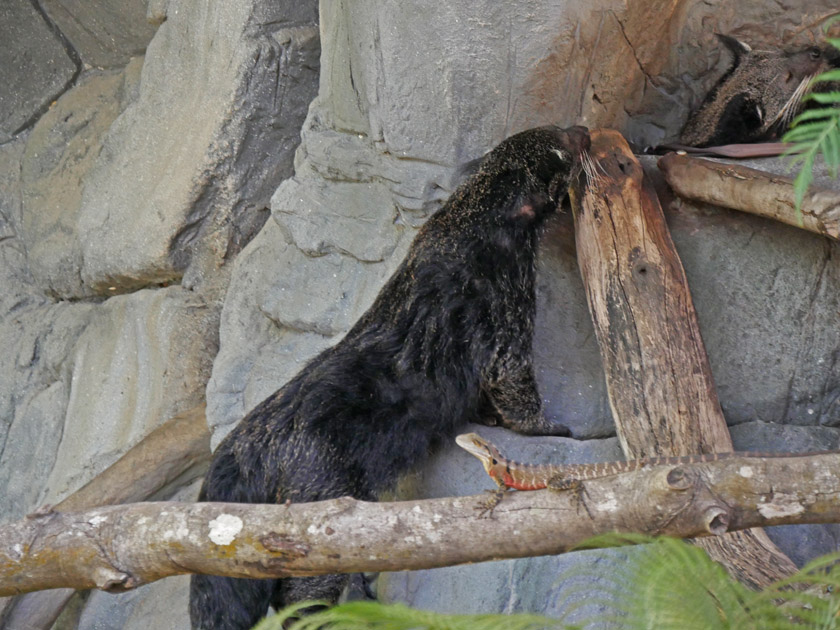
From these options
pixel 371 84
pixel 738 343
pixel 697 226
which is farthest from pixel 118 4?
pixel 738 343

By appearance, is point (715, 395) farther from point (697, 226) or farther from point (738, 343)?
point (697, 226)

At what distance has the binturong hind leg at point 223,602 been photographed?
148 inches

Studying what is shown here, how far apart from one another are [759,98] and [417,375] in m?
2.38

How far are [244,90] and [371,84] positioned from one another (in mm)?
1219

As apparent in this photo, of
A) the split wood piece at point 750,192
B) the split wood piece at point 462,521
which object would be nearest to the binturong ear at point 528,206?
the split wood piece at point 750,192

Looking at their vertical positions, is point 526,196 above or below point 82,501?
above

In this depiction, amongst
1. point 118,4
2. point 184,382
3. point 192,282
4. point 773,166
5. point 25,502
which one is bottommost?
point 25,502

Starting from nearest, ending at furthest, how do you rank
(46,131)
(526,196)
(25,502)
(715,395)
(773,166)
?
(715,395) < (773,166) < (526,196) < (25,502) < (46,131)

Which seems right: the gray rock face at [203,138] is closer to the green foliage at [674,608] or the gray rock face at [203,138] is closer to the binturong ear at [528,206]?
the binturong ear at [528,206]

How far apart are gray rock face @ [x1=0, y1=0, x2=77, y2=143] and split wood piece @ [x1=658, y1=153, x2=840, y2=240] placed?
15.2 ft

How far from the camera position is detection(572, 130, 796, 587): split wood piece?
3830 millimetres

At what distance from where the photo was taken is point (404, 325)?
14.4ft

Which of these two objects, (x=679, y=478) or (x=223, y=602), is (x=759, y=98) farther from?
(x=223, y=602)

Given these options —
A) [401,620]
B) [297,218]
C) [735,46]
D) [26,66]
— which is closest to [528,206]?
[297,218]
